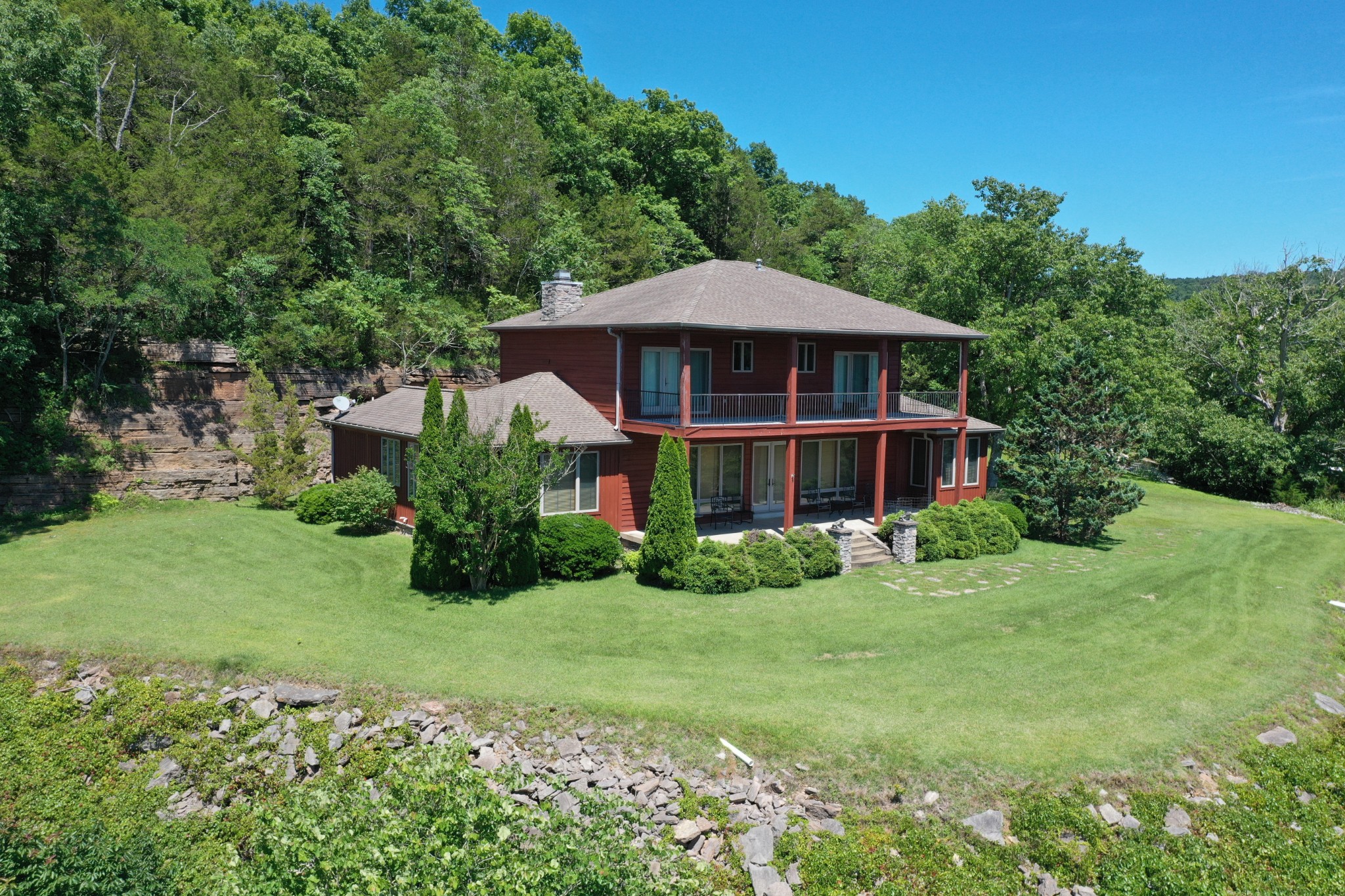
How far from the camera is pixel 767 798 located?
9195 millimetres

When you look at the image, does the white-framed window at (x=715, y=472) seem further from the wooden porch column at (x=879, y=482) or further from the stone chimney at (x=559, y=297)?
the stone chimney at (x=559, y=297)

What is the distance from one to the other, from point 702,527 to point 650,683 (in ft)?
29.6

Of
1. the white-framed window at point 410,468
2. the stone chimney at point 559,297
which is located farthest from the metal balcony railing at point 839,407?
the white-framed window at point 410,468

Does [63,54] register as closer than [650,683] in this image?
No

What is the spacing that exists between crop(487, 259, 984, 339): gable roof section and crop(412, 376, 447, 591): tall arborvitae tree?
542 cm

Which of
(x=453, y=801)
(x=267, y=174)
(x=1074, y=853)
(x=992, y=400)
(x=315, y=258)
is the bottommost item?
(x=1074, y=853)

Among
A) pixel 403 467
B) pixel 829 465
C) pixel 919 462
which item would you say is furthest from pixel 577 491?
pixel 919 462

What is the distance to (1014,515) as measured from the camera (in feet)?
72.9

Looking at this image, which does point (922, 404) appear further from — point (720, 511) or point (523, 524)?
point (523, 524)

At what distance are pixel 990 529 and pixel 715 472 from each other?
24.2 ft

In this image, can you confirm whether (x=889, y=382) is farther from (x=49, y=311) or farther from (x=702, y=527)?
(x=49, y=311)

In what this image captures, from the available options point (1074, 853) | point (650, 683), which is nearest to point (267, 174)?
point (650, 683)

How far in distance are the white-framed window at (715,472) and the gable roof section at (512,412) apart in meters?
2.59

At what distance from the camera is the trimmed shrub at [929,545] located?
19656mm
